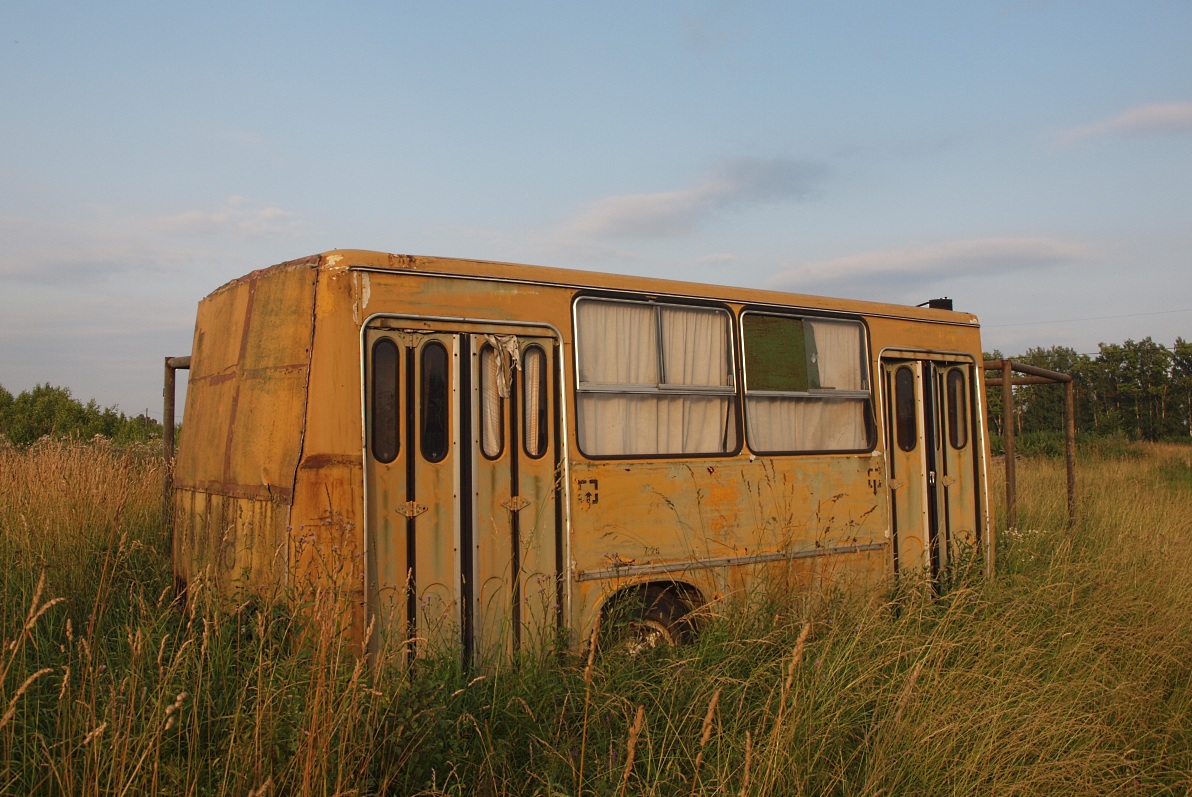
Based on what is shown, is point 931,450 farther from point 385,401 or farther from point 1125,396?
point 1125,396

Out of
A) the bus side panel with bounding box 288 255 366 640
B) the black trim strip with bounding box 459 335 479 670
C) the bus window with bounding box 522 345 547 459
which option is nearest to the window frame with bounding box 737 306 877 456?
the bus window with bounding box 522 345 547 459

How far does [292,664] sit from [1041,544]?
7810 millimetres

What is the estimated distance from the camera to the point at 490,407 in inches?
203

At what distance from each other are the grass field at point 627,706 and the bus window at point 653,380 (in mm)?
1203

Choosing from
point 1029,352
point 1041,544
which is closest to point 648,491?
point 1041,544

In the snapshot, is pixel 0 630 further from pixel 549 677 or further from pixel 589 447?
pixel 589 447

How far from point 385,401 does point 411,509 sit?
61cm

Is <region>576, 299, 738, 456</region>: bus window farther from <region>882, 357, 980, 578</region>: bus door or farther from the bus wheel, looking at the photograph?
<region>882, 357, 980, 578</region>: bus door

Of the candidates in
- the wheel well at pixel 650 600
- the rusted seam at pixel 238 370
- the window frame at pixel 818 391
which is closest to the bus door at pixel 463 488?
the wheel well at pixel 650 600

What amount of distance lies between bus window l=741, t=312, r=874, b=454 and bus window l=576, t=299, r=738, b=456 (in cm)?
25

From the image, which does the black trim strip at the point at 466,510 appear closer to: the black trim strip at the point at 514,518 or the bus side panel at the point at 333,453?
the black trim strip at the point at 514,518

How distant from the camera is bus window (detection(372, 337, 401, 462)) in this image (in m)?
4.77

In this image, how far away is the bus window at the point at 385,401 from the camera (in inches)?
188

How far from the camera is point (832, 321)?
273 inches
